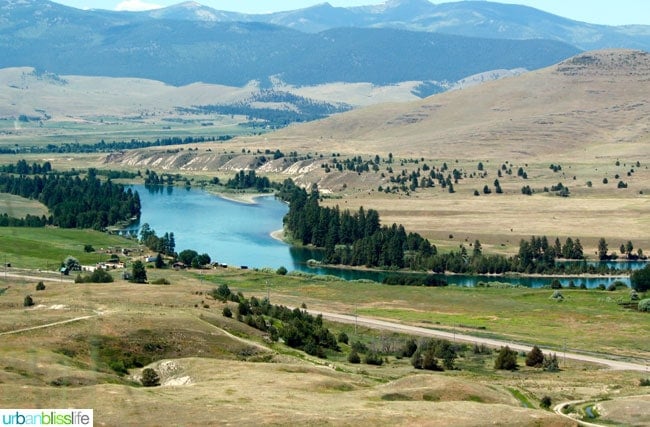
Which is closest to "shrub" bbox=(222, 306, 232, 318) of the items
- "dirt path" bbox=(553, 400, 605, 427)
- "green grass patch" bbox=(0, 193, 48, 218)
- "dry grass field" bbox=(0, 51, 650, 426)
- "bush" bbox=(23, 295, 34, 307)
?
Answer: "dry grass field" bbox=(0, 51, 650, 426)

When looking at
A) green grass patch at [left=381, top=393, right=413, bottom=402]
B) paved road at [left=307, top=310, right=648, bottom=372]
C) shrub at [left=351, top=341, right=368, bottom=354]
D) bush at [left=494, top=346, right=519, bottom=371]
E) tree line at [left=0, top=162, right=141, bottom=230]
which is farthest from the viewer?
tree line at [left=0, top=162, right=141, bottom=230]

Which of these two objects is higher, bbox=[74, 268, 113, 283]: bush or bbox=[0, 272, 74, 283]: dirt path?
bbox=[74, 268, 113, 283]: bush

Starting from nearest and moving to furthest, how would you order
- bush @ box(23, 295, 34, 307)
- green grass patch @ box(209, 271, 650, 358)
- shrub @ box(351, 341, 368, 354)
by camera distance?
shrub @ box(351, 341, 368, 354) < bush @ box(23, 295, 34, 307) < green grass patch @ box(209, 271, 650, 358)

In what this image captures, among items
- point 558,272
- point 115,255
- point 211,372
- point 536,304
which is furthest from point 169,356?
point 558,272

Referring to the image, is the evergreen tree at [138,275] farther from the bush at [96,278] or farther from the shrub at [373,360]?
the shrub at [373,360]

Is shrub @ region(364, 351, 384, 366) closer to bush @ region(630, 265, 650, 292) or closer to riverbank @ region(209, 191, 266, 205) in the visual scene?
bush @ region(630, 265, 650, 292)

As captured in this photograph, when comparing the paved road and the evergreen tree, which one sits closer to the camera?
the paved road

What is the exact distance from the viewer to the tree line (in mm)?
150250

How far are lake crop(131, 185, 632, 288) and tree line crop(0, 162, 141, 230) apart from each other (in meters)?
3.15

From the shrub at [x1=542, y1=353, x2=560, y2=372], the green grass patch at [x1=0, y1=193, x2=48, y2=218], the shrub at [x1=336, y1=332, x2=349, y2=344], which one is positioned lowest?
the shrub at [x1=336, y1=332, x2=349, y2=344]

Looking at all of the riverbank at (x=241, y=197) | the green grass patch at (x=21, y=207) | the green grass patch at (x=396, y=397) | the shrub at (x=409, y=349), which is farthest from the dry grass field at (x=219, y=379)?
the riverbank at (x=241, y=197)

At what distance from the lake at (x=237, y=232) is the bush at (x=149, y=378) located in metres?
61.6

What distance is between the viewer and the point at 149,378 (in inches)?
2295

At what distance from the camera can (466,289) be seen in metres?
110
